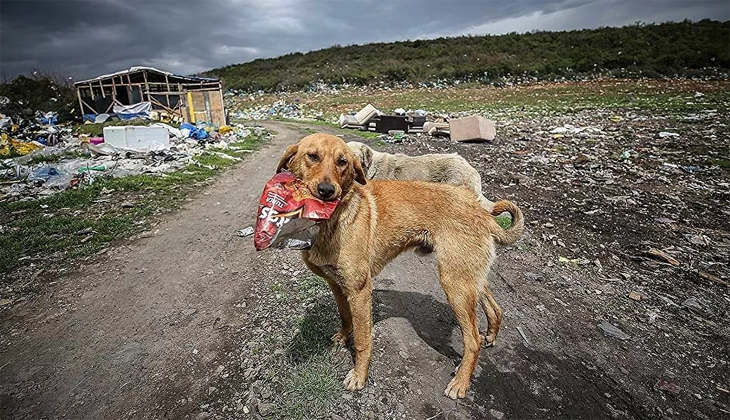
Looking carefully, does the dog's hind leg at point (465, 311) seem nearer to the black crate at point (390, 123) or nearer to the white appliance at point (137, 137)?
the white appliance at point (137, 137)

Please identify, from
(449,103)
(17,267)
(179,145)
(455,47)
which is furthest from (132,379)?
(455,47)

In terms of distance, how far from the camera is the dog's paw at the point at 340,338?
11.4ft

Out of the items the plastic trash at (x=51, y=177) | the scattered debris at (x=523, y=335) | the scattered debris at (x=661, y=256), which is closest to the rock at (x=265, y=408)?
the scattered debris at (x=523, y=335)

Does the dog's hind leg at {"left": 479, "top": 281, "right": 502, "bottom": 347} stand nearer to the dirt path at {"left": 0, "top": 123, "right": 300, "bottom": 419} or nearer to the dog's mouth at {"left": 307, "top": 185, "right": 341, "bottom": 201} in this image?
the dog's mouth at {"left": 307, "top": 185, "right": 341, "bottom": 201}

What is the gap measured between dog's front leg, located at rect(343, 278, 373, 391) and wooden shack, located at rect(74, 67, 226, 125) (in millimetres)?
21623

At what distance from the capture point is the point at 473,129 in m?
12.5

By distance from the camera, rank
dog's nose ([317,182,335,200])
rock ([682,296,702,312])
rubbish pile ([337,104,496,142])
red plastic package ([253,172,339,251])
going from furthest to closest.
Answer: rubbish pile ([337,104,496,142]) → rock ([682,296,702,312]) → dog's nose ([317,182,335,200]) → red plastic package ([253,172,339,251])

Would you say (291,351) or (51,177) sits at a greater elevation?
(51,177)

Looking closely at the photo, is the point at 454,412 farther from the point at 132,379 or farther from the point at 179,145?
the point at 179,145

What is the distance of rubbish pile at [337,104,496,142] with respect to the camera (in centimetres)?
1257

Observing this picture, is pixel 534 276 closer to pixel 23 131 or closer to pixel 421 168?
pixel 421 168

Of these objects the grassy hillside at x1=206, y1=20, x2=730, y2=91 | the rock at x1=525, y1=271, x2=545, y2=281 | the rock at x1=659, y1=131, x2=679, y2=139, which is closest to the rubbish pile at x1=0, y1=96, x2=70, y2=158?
the rock at x1=525, y1=271, x2=545, y2=281

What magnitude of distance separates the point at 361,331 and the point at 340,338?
688 millimetres

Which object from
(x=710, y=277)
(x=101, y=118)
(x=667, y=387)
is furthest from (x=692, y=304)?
(x=101, y=118)
